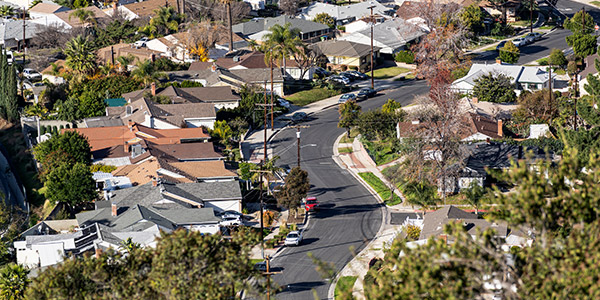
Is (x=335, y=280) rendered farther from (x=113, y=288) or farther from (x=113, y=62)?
(x=113, y=62)

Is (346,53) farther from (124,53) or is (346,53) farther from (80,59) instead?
(80,59)

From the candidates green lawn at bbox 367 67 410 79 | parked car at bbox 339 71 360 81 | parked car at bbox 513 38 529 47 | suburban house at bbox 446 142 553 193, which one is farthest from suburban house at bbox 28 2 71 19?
suburban house at bbox 446 142 553 193

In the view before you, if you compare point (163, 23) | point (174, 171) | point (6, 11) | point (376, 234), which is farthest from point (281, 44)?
point (6, 11)

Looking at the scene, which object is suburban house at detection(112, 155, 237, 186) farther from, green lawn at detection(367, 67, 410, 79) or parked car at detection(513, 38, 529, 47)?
parked car at detection(513, 38, 529, 47)

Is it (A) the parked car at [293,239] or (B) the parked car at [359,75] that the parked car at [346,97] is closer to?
(B) the parked car at [359,75]

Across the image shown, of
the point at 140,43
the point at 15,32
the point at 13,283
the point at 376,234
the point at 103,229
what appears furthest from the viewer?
the point at 15,32

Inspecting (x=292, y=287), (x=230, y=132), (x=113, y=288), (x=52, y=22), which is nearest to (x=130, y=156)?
(x=230, y=132)

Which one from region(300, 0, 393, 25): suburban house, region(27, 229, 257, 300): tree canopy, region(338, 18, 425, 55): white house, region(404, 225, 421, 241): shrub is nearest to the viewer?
region(27, 229, 257, 300): tree canopy
